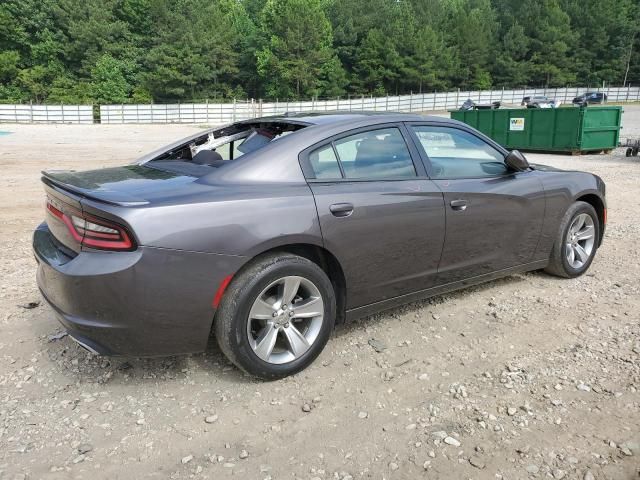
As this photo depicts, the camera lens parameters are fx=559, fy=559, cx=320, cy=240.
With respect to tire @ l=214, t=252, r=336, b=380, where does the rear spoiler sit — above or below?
above

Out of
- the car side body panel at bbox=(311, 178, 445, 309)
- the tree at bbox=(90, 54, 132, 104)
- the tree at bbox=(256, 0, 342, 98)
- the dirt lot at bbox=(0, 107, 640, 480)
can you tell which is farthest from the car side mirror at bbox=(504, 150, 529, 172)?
the tree at bbox=(256, 0, 342, 98)

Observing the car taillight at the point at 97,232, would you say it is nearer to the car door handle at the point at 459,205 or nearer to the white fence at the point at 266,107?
the car door handle at the point at 459,205

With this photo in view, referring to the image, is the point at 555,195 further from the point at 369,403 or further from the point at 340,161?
the point at 369,403

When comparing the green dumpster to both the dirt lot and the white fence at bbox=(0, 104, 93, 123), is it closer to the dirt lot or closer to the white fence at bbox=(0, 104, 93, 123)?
the dirt lot

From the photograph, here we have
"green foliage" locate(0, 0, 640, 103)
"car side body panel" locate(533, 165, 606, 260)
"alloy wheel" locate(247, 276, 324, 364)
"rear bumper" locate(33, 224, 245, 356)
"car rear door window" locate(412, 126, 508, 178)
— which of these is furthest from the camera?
"green foliage" locate(0, 0, 640, 103)

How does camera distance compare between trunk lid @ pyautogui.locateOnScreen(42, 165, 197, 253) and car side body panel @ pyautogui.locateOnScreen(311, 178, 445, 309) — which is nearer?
trunk lid @ pyautogui.locateOnScreen(42, 165, 197, 253)

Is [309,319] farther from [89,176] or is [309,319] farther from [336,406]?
[89,176]

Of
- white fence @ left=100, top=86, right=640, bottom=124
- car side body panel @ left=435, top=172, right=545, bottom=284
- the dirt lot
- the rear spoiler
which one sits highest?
white fence @ left=100, top=86, right=640, bottom=124

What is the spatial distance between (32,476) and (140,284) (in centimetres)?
95

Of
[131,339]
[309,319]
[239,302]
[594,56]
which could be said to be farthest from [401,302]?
[594,56]

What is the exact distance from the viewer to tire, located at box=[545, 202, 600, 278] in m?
4.79

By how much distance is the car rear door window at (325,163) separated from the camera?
337 centimetres

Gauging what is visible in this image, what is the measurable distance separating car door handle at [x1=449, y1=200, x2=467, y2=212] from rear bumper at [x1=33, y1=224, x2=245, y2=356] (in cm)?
167

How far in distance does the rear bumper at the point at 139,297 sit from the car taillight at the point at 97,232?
0.05m
